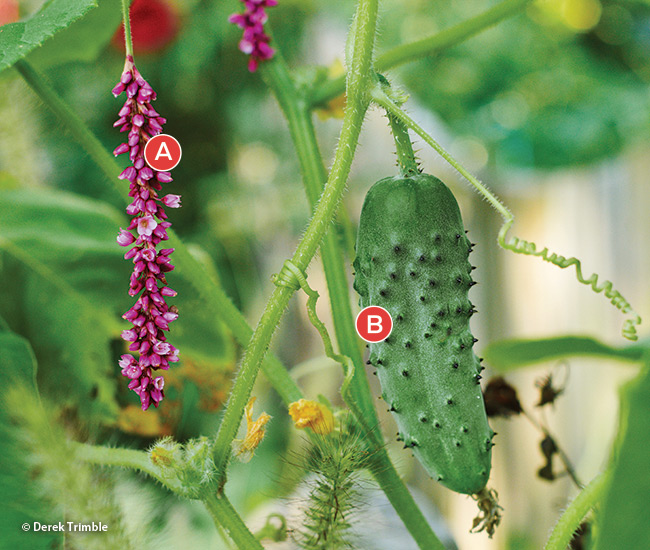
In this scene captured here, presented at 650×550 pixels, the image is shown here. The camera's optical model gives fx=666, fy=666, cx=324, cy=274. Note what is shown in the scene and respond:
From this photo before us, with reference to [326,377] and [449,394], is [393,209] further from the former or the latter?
[326,377]

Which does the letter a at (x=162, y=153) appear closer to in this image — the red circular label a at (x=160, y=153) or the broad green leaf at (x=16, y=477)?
the red circular label a at (x=160, y=153)

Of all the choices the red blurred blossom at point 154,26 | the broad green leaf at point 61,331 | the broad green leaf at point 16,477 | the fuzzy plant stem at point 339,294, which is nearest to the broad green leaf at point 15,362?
the broad green leaf at point 16,477

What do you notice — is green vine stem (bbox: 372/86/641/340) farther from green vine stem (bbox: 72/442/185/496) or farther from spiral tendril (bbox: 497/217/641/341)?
green vine stem (bbox: 72/442/185/496)

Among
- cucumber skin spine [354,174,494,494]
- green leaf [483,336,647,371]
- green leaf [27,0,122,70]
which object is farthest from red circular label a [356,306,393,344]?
green leaf [27,0,122,70]

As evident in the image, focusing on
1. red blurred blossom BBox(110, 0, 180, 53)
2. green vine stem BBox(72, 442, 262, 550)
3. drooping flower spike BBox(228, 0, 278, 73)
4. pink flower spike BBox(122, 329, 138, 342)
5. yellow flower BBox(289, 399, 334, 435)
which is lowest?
green vine stem BBox(72, 442, 262, 550)

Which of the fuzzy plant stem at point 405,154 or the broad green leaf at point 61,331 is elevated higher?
the broad green leaf at point 61,331

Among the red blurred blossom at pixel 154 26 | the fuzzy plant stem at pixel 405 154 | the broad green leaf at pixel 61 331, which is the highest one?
the red blurred blossom at pixel 154 26
